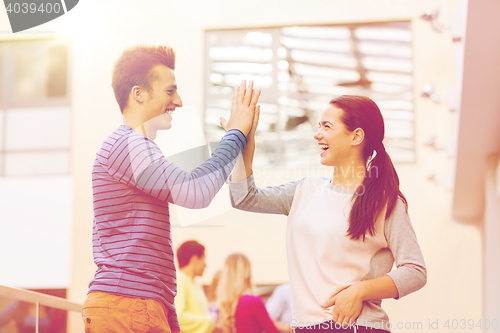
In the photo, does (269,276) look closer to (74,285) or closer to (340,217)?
(74,285)

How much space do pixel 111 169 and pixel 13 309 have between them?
101cm

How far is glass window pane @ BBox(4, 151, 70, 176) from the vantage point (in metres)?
6.71

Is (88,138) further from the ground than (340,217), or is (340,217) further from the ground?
(88,138)

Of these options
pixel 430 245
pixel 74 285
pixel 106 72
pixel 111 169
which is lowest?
pixel 74 285

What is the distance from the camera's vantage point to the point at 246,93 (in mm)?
1394

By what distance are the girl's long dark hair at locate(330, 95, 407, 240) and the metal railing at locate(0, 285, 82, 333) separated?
3.84ft

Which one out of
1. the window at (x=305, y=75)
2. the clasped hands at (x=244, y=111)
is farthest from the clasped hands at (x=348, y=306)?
the window at (x=305, y=75)

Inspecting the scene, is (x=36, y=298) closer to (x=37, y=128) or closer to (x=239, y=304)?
(x=239, y=304)

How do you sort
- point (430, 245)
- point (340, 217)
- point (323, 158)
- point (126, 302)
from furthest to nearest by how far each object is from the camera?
point (430, 245), point (323, 158), point (340, 217), point (126, 302)

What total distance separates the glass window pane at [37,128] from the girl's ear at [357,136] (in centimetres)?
589

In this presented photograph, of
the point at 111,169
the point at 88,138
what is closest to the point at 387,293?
the point at 111,169

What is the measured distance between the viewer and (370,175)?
54.7 inches

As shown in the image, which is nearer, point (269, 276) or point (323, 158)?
point (323, 158)

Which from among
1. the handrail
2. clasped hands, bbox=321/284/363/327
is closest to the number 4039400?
the handrail
